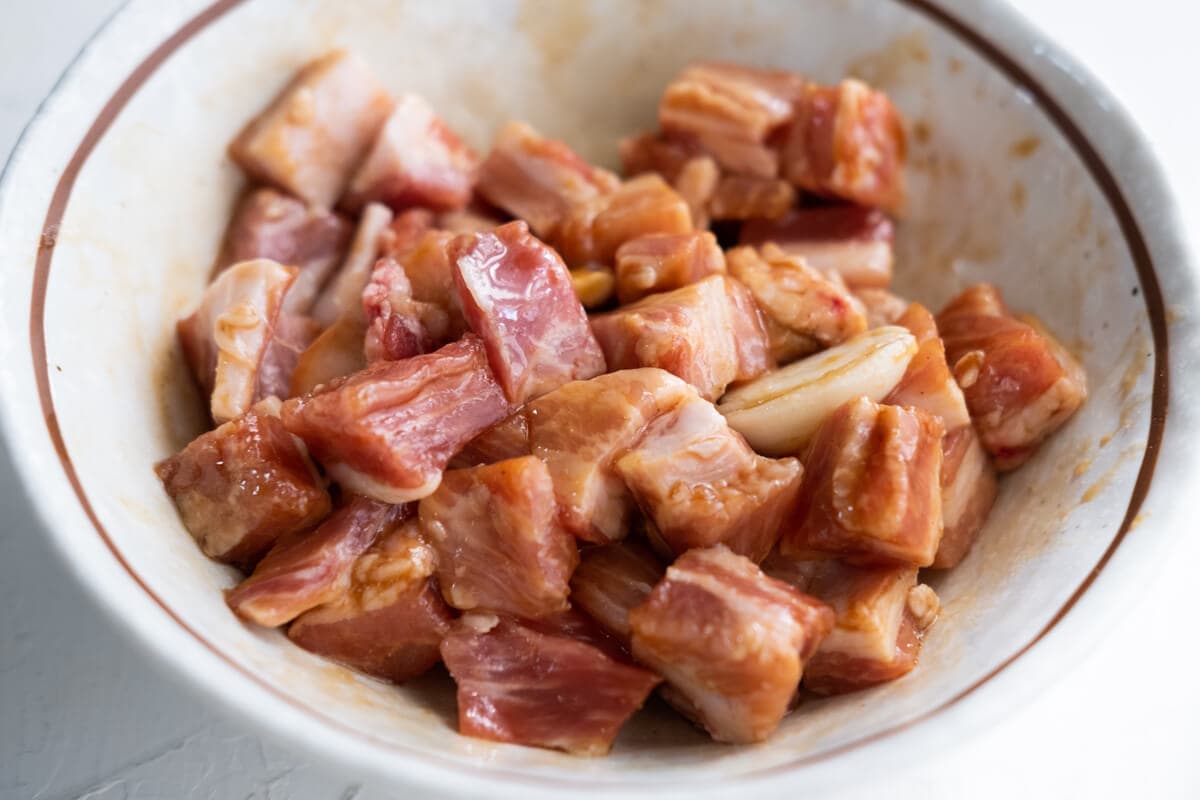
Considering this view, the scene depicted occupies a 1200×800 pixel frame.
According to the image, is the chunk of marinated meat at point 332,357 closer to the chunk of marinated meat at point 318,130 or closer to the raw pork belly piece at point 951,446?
the chunk of marinated meat at point 318,130

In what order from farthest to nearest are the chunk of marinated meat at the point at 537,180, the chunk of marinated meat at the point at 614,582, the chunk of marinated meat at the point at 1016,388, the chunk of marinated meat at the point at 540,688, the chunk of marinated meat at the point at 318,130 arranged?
the chunk of marinated meat at the point at 537,180
the chunk of marinated meat at the point at 318,130
the chunk of marinated meat at the point at 1016,388
the chunk of marinated meat at the point at 614,582
the chunk of marinated meat at the point at 540,688

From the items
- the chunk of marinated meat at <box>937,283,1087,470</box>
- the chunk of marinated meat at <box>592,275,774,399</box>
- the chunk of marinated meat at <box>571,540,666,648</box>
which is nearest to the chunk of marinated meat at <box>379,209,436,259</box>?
the chunk of marinated meat at <box>592,275,774,399</box>

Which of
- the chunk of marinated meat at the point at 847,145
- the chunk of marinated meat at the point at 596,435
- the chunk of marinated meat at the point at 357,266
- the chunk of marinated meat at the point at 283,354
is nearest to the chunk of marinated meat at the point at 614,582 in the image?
the chunk of marinated meat at the point at 596,435

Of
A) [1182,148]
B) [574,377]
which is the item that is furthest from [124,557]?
[1182,148]

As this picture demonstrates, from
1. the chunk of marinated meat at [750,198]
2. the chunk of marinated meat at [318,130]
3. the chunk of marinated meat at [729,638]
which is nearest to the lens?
Result: the chunk of marinated meat at [729,638]

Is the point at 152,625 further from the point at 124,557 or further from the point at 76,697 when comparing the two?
→ the point at 76,697

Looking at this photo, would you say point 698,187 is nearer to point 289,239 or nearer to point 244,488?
point 289,239
